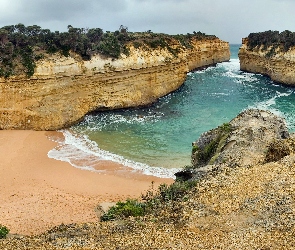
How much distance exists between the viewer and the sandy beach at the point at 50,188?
1580cm

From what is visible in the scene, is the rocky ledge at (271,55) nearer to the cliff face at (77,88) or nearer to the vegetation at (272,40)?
the vegetation at (272,40)

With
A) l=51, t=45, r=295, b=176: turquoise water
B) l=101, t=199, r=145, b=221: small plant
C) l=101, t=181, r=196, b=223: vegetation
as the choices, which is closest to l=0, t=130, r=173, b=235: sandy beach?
l=51, t=45, r=295, b=176: turquoise water

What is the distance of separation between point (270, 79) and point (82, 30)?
32.1m

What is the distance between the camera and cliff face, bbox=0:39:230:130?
29031 mm

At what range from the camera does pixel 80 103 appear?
32562mm

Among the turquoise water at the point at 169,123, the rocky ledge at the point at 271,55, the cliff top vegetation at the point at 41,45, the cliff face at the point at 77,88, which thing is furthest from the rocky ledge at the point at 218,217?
the rocky ledge at the point at 271,55

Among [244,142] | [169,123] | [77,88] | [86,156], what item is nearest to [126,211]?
[244,142]

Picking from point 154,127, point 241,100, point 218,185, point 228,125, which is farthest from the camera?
point 241,100

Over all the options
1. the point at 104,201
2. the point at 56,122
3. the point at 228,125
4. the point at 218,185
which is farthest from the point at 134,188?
the point at 56,122

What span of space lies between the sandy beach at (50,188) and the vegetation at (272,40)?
38.9 meters

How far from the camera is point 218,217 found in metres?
10.0

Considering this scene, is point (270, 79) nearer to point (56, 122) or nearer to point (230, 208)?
point (56, 122)

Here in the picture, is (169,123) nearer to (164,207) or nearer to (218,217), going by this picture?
(164,207)

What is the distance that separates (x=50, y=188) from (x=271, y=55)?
4448 cm
